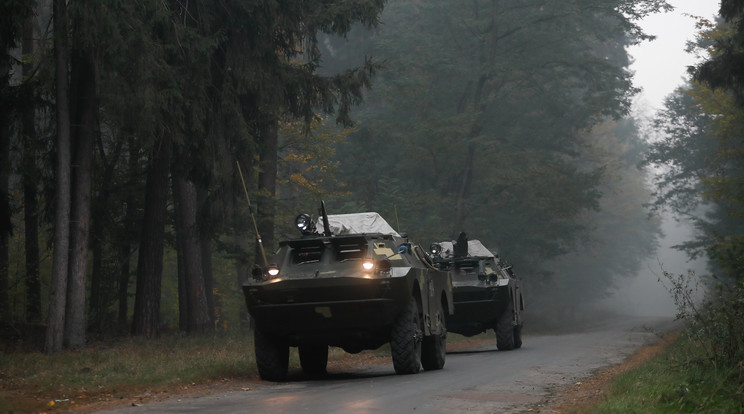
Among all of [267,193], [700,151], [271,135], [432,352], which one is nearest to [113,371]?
[432,352]

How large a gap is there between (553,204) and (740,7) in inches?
804

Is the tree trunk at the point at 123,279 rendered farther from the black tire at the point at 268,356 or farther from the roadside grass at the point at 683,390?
the roadside grass at the point at 683,390

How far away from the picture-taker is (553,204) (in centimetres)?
4272

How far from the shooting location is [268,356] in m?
14.0

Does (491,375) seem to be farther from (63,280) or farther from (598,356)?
(63,280)

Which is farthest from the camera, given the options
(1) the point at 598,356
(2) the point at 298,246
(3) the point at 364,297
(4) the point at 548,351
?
(4) the point at 548,351

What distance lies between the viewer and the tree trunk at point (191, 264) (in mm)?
25469

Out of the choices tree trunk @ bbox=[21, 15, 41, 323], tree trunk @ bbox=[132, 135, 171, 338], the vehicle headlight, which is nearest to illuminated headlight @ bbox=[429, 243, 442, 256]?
tree trunk @ bbox=[132, 135, 171, 338]

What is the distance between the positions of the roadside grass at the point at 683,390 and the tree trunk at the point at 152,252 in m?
12.8

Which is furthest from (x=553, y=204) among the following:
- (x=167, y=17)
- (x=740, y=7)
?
(x=167, y=17)

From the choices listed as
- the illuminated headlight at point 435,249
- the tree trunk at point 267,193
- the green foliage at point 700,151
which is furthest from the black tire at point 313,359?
the green foliage at point 700,151

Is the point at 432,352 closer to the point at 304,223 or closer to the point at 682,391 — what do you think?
the point at 304,223

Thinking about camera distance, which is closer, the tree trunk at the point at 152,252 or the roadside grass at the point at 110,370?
the roadside grass at the point at 110,370

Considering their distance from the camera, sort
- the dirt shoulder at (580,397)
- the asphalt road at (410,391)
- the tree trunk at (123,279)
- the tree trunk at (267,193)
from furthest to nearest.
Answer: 1. the tree trunk at (267,193)
2. the tree trunk at (123,279)
3. the asphalt road at (410,391)
4. the dirt shoulder at (580,397)
